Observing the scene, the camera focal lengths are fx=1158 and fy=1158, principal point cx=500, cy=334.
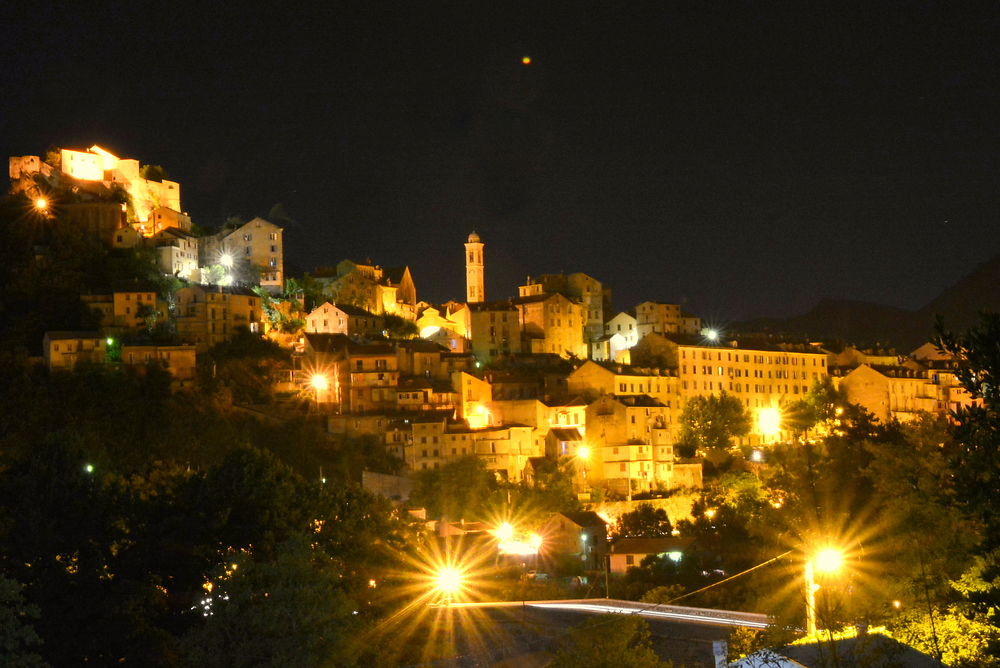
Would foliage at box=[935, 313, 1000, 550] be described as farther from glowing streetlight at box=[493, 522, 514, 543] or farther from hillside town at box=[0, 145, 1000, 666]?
glowing streetlight at box=[493, 522, 514, 543]

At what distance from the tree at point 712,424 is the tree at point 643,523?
344 inches

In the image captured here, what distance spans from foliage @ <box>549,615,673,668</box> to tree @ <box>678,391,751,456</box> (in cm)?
3868

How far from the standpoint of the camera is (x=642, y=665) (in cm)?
2108

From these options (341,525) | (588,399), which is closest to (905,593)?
(341,525)

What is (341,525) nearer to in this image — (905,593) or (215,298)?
(905,593)

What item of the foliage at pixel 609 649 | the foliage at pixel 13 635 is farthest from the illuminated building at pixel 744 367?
the foliage at pixel 13 635

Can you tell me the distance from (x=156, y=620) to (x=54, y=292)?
43.4m

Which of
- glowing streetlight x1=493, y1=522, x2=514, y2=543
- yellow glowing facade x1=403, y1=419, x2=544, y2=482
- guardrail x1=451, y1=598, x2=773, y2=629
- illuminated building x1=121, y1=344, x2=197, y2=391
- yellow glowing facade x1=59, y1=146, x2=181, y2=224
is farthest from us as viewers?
yellow glowing facade x1=59, y1=146, x2=181, y2=224

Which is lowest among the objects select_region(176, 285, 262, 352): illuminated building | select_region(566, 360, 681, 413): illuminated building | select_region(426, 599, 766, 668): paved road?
select_region(426, 599, 766, 668): paved road

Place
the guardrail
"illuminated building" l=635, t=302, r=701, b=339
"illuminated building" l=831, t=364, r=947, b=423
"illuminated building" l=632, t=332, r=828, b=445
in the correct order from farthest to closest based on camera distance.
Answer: "illuminated building" l=635, t=302, r=701, b=339 → "illuminated building" l=831, t=364, r=947, b=423 → "illuminated building" l=632, t=332, r=828, b=445 → the guardrail

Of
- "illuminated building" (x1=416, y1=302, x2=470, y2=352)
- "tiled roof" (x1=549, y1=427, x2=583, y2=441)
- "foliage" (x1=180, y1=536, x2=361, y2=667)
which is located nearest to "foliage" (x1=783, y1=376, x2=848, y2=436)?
"tiled roof" (x1=549, y1=427, x2=583, y2=441)

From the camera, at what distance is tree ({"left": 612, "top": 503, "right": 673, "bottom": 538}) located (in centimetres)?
5116

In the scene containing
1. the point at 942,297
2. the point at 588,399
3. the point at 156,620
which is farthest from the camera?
the point at 942,297

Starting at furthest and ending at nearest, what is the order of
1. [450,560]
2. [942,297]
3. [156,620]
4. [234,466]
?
1. [942,297]
2. [450,560]
3. [234,466]
4. [156,620]
